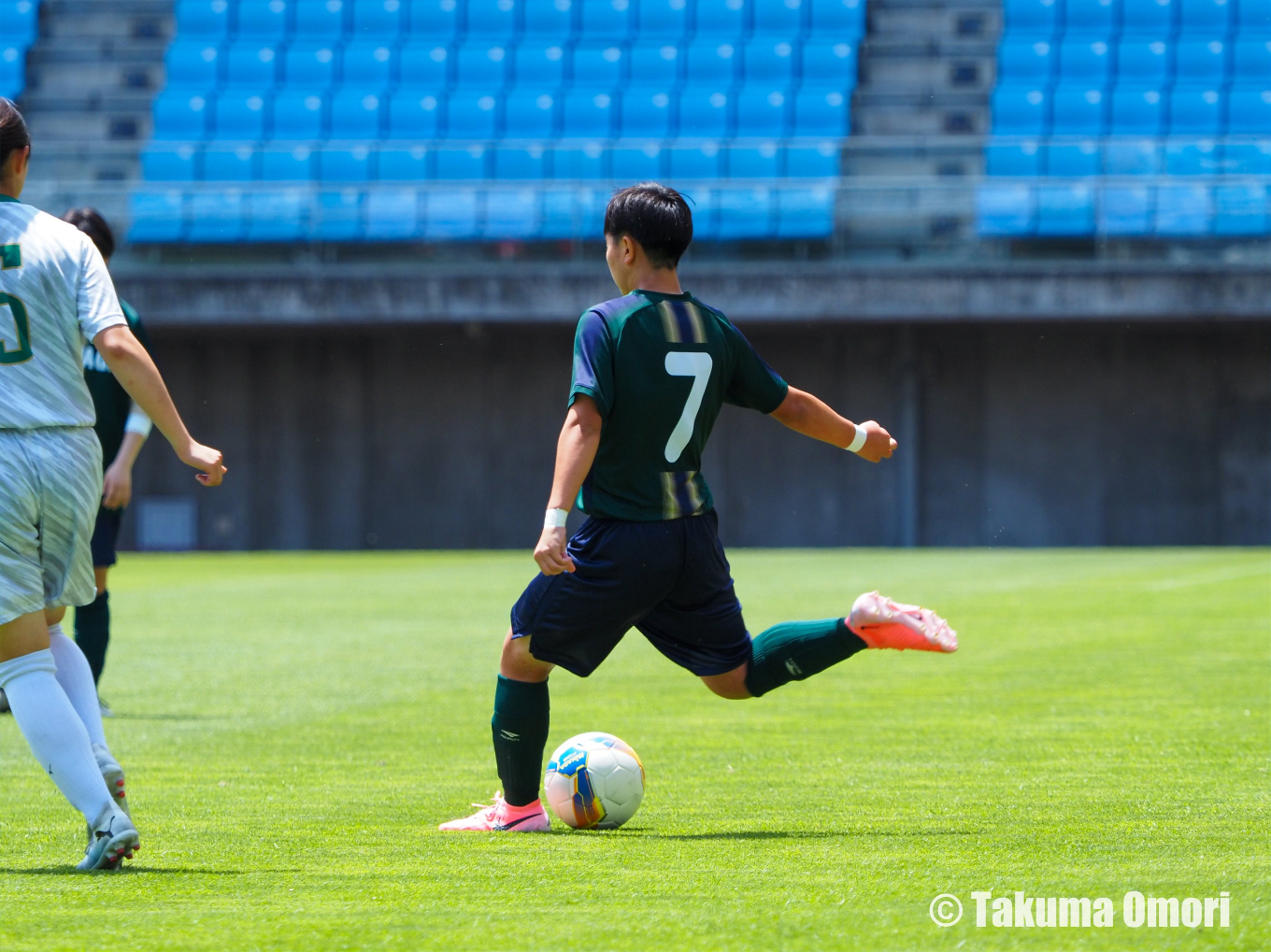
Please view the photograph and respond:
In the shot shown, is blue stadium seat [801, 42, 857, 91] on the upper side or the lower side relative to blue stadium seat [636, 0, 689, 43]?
lower

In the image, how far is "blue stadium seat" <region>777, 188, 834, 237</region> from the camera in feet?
72.4

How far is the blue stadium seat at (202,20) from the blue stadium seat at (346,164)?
6.03m

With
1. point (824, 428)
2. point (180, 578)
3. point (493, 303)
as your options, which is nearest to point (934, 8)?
point (493, 303)

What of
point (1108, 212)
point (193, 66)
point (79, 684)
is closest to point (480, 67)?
point (193, 66)

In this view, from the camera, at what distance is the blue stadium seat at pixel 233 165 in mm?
25125

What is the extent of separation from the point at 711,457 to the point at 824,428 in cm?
2060

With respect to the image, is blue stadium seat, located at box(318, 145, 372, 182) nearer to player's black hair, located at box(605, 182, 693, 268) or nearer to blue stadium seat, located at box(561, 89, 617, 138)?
blue stadium seat, located at box(561, 89, 617, 138)

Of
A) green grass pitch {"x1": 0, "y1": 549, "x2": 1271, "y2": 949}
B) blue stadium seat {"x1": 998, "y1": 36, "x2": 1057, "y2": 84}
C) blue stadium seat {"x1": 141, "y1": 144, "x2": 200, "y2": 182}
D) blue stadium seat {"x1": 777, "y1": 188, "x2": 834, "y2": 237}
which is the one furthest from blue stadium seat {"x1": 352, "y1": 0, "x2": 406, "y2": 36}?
green grass pitch {"x1": 0, "y1": 549, "x2": 1271, "y2": 949}

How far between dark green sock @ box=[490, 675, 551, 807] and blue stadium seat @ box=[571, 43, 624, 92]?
2387cm

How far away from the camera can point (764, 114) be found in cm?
2641

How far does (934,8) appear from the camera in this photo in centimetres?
2698

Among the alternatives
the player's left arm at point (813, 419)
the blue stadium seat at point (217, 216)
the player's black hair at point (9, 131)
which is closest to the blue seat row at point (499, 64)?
the blue stadium seat at point (217, 216)

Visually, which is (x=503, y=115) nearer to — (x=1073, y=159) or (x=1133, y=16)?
(x=1073, y=159)

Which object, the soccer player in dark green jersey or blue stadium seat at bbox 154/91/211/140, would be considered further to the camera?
blue stadium seat at bbox 154/91/211/140
